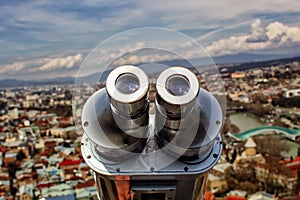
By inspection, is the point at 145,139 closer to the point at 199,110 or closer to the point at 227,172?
the point at 199,110

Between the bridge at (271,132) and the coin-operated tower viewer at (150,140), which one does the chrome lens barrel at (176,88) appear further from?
the bridge at (271,132)

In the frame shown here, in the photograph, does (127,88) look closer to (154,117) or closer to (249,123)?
(154,117)

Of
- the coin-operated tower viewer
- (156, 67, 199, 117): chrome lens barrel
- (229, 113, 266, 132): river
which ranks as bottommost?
(229, 113, 266, 132): river

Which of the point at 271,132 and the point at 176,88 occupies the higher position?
the point at 176,88

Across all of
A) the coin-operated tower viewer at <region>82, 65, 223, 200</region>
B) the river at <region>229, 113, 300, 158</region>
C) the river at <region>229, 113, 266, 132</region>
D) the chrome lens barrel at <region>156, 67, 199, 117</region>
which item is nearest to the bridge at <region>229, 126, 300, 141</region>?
the river at <region>229, 113, 300, 158</region>

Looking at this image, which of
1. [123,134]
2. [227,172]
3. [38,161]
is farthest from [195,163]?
[38,161]

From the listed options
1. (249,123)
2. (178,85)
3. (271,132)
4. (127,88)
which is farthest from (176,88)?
(249,123)

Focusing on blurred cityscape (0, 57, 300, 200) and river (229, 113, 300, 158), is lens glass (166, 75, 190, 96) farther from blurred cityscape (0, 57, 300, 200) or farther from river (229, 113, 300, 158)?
river (229, 113, 300, 158)
